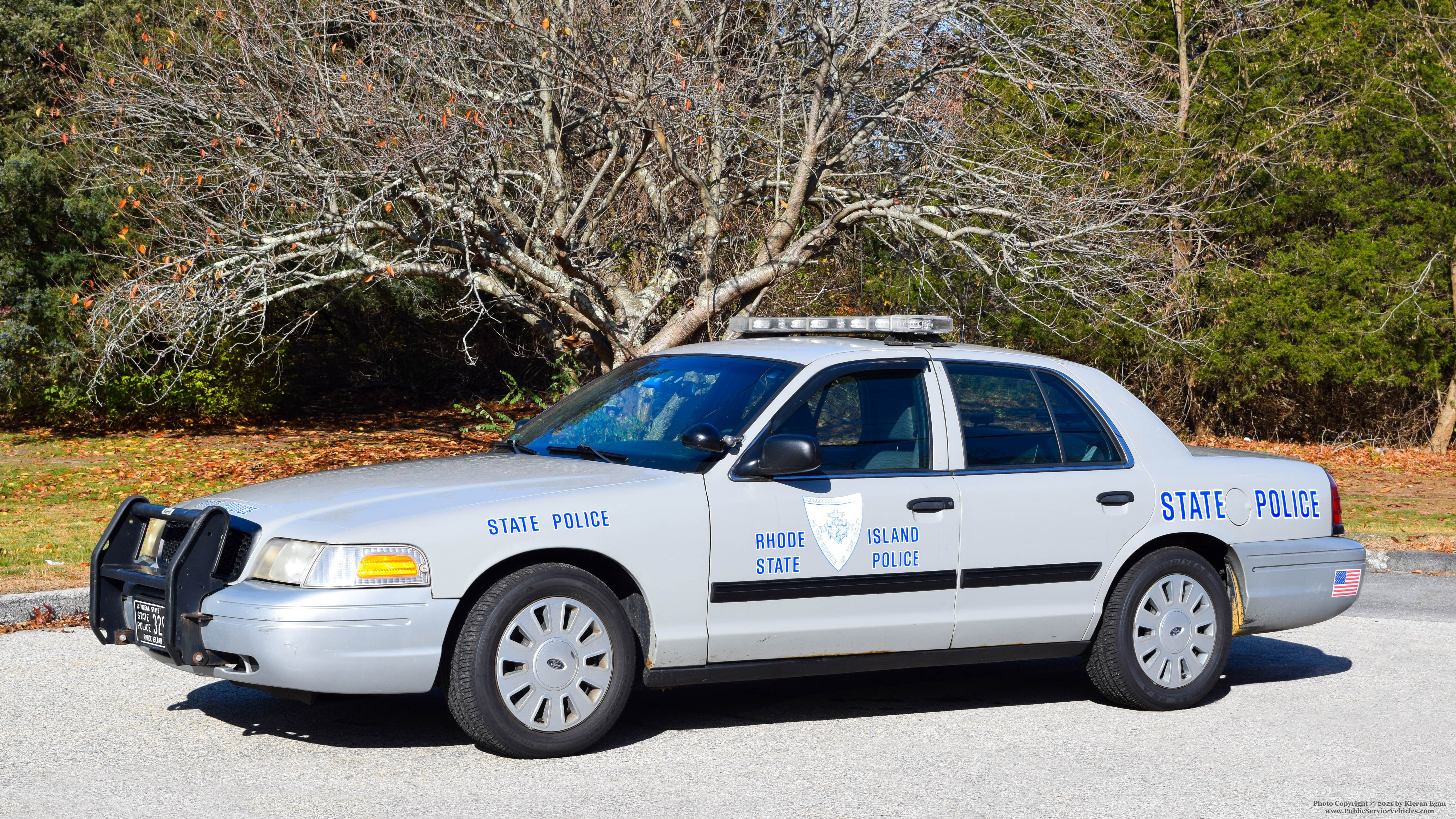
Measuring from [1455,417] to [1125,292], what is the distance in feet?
24.1

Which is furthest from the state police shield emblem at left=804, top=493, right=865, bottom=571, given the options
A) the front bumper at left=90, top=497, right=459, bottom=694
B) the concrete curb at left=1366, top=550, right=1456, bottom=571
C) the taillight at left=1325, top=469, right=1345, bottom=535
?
the concrete curb at left=1366, top=550, right=1456, bottom=571

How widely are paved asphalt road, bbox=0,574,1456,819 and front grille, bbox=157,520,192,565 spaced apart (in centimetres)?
71

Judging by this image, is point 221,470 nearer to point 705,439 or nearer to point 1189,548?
point 705,439

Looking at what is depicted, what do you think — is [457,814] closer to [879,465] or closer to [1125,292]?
[879,465]

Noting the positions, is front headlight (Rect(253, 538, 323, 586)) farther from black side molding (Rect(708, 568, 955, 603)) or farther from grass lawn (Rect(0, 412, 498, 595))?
grass lawn (Rect(0, 412, 498, 595))

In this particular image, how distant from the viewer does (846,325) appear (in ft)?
21.8

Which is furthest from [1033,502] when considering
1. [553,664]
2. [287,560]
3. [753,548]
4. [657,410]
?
[287,560]

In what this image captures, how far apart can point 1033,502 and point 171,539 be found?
3.56m

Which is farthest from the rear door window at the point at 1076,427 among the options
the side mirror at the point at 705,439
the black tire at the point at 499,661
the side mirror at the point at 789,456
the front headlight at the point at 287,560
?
the front headlight at the point at 287,560

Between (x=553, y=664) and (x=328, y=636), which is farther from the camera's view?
(x=553, y=664)

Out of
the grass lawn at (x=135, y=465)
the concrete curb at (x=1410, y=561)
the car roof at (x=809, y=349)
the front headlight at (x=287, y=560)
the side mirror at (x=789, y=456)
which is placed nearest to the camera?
the front headlight at (x=287, y=560)

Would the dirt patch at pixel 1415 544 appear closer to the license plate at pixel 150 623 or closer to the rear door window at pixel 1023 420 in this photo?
the rear door window at pixel 1023 420

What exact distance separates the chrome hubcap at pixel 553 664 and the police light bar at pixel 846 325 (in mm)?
1923

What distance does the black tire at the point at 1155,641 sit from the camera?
20.5 feet
